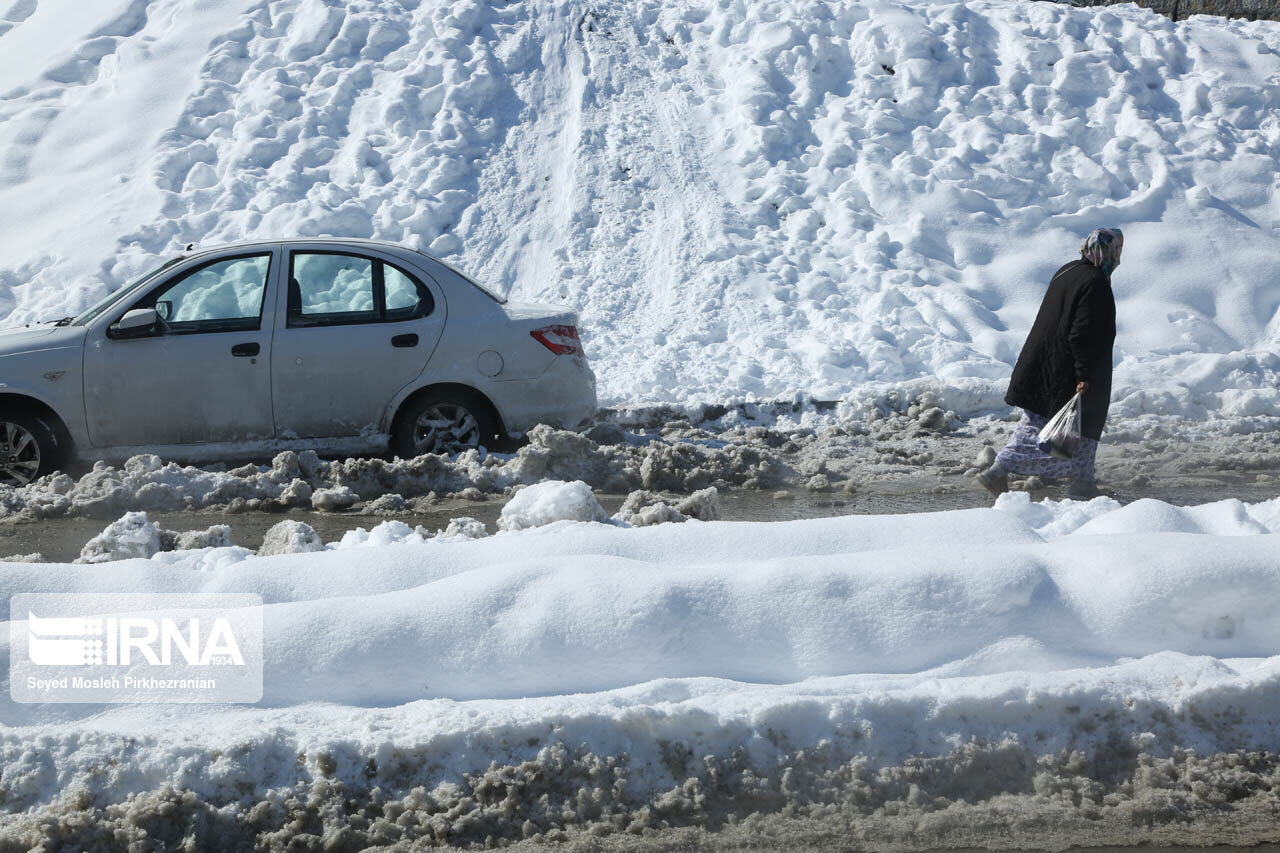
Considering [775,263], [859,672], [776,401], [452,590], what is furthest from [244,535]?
[775,263]

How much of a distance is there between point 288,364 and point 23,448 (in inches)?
67.3

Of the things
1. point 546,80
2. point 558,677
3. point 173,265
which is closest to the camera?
point 558,677

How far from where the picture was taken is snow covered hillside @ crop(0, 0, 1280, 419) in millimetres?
12133

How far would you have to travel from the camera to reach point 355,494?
7574 millimetres

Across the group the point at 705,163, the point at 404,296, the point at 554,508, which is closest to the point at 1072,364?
the point at 554,508

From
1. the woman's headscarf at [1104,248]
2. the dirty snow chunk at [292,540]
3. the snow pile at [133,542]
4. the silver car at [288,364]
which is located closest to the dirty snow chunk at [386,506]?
the silver car at [288,364]

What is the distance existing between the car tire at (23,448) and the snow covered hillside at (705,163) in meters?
4.48

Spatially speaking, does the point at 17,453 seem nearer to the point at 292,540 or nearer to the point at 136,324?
the point at 136,324

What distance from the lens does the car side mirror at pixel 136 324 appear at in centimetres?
779

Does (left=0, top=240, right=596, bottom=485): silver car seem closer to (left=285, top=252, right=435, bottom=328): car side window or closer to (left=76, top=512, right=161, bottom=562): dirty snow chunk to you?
(left=285, top=252, right=435, bottom=328): car side window

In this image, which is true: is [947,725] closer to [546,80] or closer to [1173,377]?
[1173,377]

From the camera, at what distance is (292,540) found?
5.41 meters

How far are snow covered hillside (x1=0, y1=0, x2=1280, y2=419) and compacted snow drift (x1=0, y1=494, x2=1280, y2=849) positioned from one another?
6121mm

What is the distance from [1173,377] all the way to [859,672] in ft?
23.8
